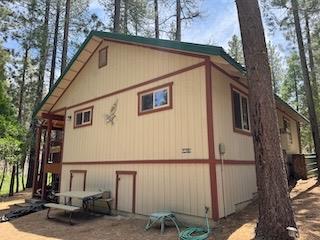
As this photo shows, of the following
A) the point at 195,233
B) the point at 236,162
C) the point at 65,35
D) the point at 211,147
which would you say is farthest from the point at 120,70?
the point at 65,35

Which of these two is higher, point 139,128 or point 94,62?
point 94,62

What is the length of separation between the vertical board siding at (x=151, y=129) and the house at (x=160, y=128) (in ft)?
0.09

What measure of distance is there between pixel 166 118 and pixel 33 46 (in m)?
15.5

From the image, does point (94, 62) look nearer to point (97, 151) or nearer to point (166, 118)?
point (97, 151)

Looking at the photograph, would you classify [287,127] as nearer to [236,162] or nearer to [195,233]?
[236,162]

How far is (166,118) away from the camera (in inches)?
318

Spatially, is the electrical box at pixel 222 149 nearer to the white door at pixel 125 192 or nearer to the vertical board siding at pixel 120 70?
the vertical board siding at pixel 120 70

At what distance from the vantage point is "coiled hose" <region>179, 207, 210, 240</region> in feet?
19.1

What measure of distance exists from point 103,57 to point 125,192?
5286 mm

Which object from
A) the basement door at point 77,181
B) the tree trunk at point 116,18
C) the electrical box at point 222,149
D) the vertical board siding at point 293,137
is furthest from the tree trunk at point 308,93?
the tree trunk at point 116,18

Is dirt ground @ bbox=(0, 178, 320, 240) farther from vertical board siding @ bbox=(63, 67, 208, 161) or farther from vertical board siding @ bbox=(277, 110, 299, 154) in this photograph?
vertical board siding @ bbox=(277, 110, 299, 154)

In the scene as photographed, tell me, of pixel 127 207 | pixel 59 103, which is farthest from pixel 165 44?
pixel 59 103

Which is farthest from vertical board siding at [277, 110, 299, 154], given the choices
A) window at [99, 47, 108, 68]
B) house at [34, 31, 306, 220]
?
window at [99, 47, 108, 68]

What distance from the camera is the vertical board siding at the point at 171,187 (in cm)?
699
